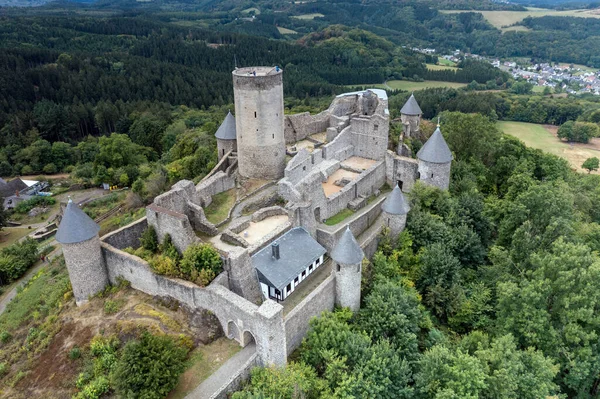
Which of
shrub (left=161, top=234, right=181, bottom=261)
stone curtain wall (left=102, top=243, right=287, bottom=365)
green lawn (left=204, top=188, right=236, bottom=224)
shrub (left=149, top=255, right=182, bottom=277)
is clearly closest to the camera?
stone curtain wall (left=102, top=243, right=287, bottom=365)

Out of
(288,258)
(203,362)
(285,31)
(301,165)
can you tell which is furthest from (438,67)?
(203,362)

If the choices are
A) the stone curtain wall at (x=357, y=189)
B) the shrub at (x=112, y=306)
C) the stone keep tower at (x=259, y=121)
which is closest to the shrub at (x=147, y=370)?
the shrub at (x=112, y=306)

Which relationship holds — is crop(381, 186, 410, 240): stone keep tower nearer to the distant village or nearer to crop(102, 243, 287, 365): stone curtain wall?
crop(102, 243, 287, 365): stone curtain wall

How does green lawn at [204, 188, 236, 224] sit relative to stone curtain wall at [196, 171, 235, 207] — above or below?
below

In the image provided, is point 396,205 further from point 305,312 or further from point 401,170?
point 305,312

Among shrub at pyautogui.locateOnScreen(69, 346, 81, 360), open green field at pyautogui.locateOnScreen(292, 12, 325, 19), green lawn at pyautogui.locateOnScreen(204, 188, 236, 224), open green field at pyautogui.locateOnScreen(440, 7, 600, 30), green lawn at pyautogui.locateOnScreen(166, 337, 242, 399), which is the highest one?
open green field at pyautogui.locateOnScreen(292, 12, 325, 19)

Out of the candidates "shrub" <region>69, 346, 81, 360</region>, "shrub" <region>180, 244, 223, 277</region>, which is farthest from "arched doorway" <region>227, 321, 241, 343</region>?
"shrub" <region>69, 346, 81, 360</region>
